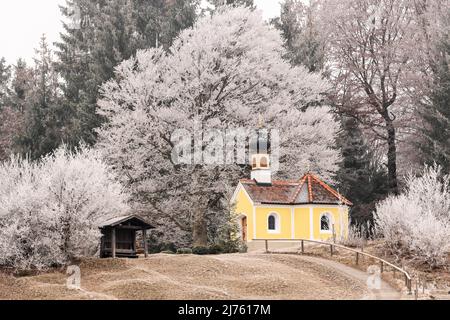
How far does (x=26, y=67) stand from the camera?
67.5 meters

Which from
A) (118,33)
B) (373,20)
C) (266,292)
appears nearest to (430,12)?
(373,20)

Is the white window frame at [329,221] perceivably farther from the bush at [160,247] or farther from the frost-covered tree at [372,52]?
the frost-covered tree at [372,52]

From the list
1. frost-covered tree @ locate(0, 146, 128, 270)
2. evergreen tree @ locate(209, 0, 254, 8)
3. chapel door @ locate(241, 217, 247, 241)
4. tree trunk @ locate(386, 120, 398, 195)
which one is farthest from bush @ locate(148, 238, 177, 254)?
evergreen tree @ locate(209, 0, 254, 8)

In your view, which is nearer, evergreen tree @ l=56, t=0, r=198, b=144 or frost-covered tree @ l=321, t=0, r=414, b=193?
evergreen tree @ l=56, t=0, r=198, b=144

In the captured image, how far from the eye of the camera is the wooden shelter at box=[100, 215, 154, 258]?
113 ft

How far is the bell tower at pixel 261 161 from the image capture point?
44.8 metres

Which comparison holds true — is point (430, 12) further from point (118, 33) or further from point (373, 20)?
point (118, 33)

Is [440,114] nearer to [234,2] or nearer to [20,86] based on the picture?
[234,2]

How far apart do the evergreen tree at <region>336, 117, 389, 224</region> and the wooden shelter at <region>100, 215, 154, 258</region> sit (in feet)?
73.5

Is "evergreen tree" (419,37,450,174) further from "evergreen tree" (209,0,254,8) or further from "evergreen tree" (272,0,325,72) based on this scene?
"evergreen tree" (209,0,254,8)

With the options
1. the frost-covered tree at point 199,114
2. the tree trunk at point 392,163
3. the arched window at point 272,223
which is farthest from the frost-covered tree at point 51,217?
the tree trunk at point 392,163

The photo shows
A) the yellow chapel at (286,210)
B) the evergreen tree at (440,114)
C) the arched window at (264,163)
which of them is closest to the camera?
the yellow chapel at (286,210)

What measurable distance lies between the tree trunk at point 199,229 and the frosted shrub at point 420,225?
38.4 ft

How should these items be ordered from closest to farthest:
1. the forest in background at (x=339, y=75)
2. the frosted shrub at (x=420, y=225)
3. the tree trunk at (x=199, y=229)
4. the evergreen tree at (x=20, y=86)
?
the frosted shrub at (x=420, y=225) < the tree trunk at (x=199, y=229) < the forest in background at (x=339, y=75) < the evergreen tree at (x=20, y=86)
